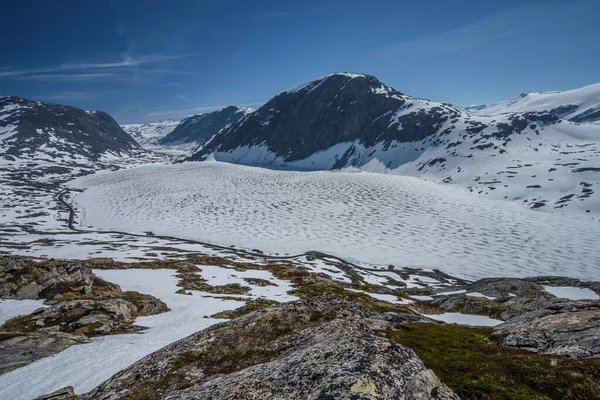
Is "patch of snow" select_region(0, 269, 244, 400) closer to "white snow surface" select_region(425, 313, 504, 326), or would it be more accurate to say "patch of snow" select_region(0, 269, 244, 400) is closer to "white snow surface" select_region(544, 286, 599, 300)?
"white snow surface" select_region(425, 313, 504, 326)

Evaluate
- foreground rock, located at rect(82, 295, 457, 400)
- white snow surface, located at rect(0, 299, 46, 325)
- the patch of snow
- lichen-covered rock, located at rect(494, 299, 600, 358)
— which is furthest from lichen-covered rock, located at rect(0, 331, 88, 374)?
lichen-covered rock, located at rect(494, 299, 600, 358)

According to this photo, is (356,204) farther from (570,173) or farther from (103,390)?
(103,390)

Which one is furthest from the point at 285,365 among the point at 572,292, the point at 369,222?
the point at 369,222

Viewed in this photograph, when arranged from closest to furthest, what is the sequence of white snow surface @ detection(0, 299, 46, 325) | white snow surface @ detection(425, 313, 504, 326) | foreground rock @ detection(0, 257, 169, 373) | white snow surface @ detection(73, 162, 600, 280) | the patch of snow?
the patch of snow, foreground rock @ detection(0, 257, 169, 373), white snow surface @ detection(0, 299, 46, 325), white snow surface @ detection(425, 313, 504, 326), white snow surface @ detection(73, 162, 600, 280)

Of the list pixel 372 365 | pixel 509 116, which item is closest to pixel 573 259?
pixel 372 365

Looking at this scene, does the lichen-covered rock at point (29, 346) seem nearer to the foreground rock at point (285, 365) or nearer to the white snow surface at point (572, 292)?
the foreground rock at point (285, 365)

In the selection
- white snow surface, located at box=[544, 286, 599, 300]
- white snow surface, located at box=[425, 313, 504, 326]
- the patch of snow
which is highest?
the patch of snow

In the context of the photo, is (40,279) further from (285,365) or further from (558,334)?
(558,334)
